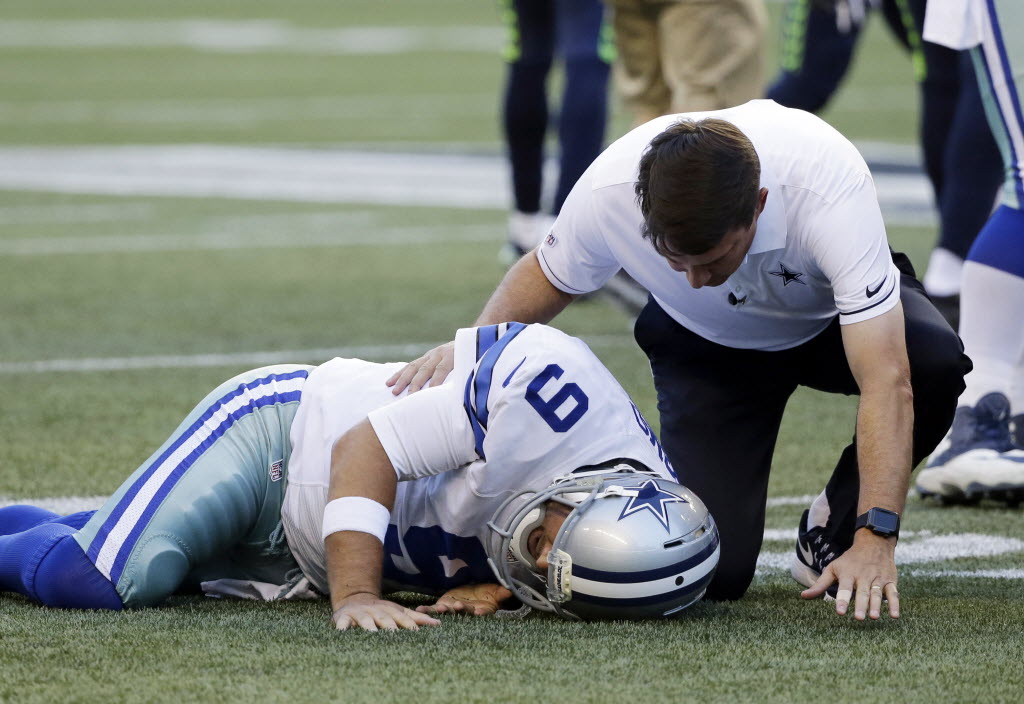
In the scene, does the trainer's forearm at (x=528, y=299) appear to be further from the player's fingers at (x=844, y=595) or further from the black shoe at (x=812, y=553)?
the player's fingers at (x=844, y=595)

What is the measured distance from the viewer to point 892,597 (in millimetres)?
2938

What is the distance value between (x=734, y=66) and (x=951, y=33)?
1.80m

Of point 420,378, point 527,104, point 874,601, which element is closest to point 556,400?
point 420,378

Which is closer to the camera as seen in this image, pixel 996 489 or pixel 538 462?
pixel 538 462

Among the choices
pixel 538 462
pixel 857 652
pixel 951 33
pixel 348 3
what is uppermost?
pixel 951 33

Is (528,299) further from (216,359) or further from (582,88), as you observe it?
(582,88)

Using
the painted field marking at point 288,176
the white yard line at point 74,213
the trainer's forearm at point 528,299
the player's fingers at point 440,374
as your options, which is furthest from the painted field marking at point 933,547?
the white yard line at point 74,213

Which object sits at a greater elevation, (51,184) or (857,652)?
(857,652)

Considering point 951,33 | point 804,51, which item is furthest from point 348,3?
point 951,33

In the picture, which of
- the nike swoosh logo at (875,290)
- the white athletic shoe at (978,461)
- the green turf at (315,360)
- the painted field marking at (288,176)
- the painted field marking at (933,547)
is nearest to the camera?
the green turf at (315,360)

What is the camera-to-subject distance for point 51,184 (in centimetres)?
1052

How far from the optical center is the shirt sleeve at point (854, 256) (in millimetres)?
3145

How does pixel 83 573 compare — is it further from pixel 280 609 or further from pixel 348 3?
pixel 348 3

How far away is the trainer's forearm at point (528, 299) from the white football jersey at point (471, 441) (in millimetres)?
332
